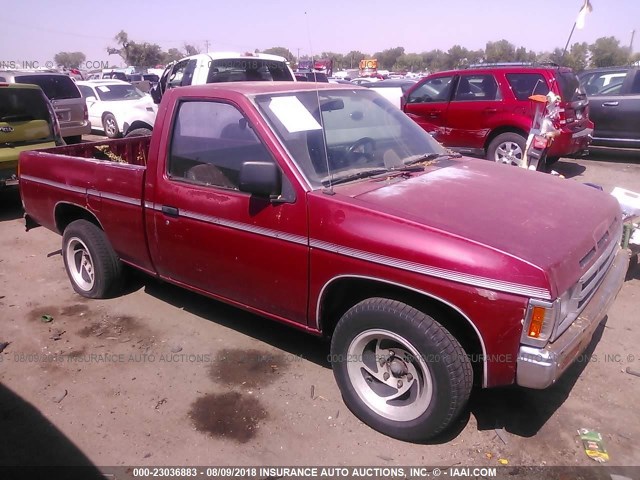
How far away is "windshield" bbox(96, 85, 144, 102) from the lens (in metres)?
14.4

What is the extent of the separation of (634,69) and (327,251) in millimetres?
10102

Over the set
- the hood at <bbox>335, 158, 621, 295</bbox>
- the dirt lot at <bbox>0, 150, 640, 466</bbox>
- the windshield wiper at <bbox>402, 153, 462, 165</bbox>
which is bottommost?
the dirt lot at <bbox>0, 150, 640, 466</bbox>

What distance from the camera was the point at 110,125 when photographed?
45.6ft

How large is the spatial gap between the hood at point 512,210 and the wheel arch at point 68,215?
2.71 metres

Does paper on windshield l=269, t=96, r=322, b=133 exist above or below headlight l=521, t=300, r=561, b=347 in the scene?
above

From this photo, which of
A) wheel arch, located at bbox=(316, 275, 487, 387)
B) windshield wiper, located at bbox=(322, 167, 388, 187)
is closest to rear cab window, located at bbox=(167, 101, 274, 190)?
windshield wiper, located at bbox=(322, 167, 388, 187)

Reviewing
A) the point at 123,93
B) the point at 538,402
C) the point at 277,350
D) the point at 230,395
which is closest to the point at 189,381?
the point at 230,395

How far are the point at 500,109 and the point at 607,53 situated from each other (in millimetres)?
32525

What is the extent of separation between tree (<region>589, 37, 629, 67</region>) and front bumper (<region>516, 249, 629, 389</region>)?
33.1m

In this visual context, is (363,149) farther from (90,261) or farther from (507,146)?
(507,146)

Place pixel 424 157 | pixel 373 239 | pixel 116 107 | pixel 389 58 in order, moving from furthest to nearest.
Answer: pixel 389 58, pixel 116 107, pixel 424 157, pixel 373 239

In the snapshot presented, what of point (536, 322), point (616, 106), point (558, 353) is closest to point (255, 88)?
point (536, 322)

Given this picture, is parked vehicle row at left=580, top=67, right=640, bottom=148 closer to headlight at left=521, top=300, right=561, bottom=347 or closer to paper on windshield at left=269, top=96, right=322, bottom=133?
paper on windshield at left=269, top=96, right=322, bottom=133

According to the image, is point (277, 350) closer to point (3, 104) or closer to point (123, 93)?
point (3, 104)
